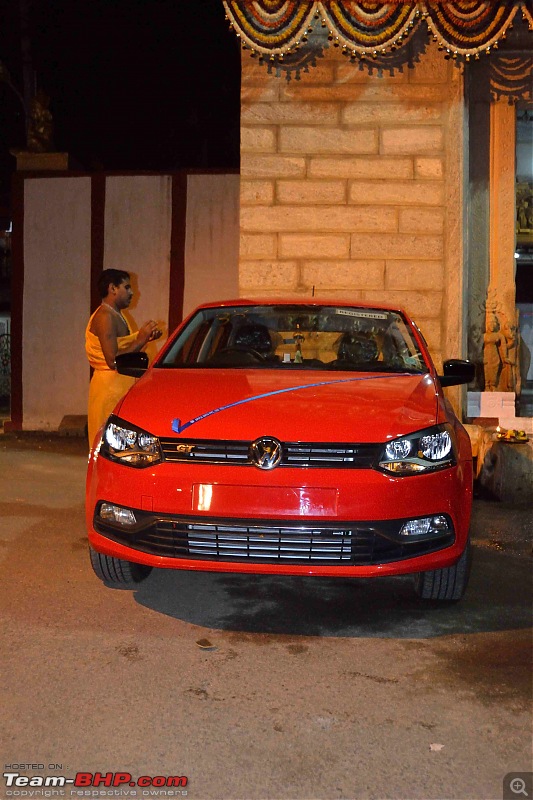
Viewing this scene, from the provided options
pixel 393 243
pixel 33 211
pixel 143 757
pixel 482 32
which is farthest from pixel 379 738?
pixel 33 211

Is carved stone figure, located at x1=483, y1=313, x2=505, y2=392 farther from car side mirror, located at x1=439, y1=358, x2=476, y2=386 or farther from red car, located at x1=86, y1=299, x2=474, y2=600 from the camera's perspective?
red car, located at x1=86, y1=299, x2=474, y2=600

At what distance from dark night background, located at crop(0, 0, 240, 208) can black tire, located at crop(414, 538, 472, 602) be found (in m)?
22.9

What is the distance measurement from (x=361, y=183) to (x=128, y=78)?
21.4 meters

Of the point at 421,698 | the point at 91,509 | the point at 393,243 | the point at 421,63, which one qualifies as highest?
the point at 421,63

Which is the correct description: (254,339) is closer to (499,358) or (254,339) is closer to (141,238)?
(499,358)

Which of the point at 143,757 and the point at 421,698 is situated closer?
the point at 143,757

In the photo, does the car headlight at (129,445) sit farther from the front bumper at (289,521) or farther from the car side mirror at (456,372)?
the car side mirror at (456,372)

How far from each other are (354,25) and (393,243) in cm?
210

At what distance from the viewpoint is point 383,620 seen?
4.63m

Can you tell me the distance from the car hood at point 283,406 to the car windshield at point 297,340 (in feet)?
1.19

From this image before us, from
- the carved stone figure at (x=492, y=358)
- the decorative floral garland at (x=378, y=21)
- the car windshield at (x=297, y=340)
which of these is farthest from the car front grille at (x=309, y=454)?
the carved stone figure at (x=492, y=358)

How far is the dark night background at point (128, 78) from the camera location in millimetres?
26875

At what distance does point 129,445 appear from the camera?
4.57m

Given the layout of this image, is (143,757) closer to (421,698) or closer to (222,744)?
(222,744)
